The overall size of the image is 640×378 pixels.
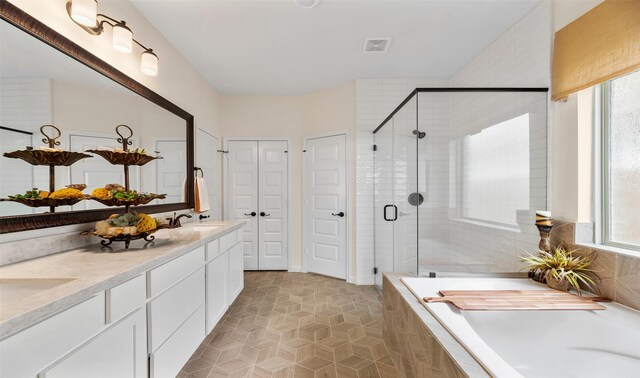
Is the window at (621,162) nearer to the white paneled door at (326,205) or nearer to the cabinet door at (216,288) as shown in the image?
the white paneled door at (326,205)

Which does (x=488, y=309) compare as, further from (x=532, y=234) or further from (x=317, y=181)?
(x=317, y=181)

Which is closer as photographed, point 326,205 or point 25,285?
point 25,285

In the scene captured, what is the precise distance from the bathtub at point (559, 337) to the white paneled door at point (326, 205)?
218 cm

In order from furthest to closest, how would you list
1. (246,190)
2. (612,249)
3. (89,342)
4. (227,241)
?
(246,190) → (227,241) → (612,249) → (89,342)

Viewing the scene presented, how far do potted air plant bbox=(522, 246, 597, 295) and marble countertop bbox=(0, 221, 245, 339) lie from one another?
219 cm

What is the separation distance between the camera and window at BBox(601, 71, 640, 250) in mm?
1305

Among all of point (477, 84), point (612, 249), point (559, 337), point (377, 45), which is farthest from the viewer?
point (477, 84)

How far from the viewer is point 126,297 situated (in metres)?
1.10

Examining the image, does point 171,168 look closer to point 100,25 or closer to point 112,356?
point 100,25

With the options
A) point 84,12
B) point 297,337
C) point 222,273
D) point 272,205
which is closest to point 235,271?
point 222,273

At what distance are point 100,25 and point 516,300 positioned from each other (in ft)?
9.32

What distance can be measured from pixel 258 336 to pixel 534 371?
184 cm

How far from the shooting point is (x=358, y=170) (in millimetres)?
3389

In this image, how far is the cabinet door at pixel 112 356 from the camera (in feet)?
2.77
